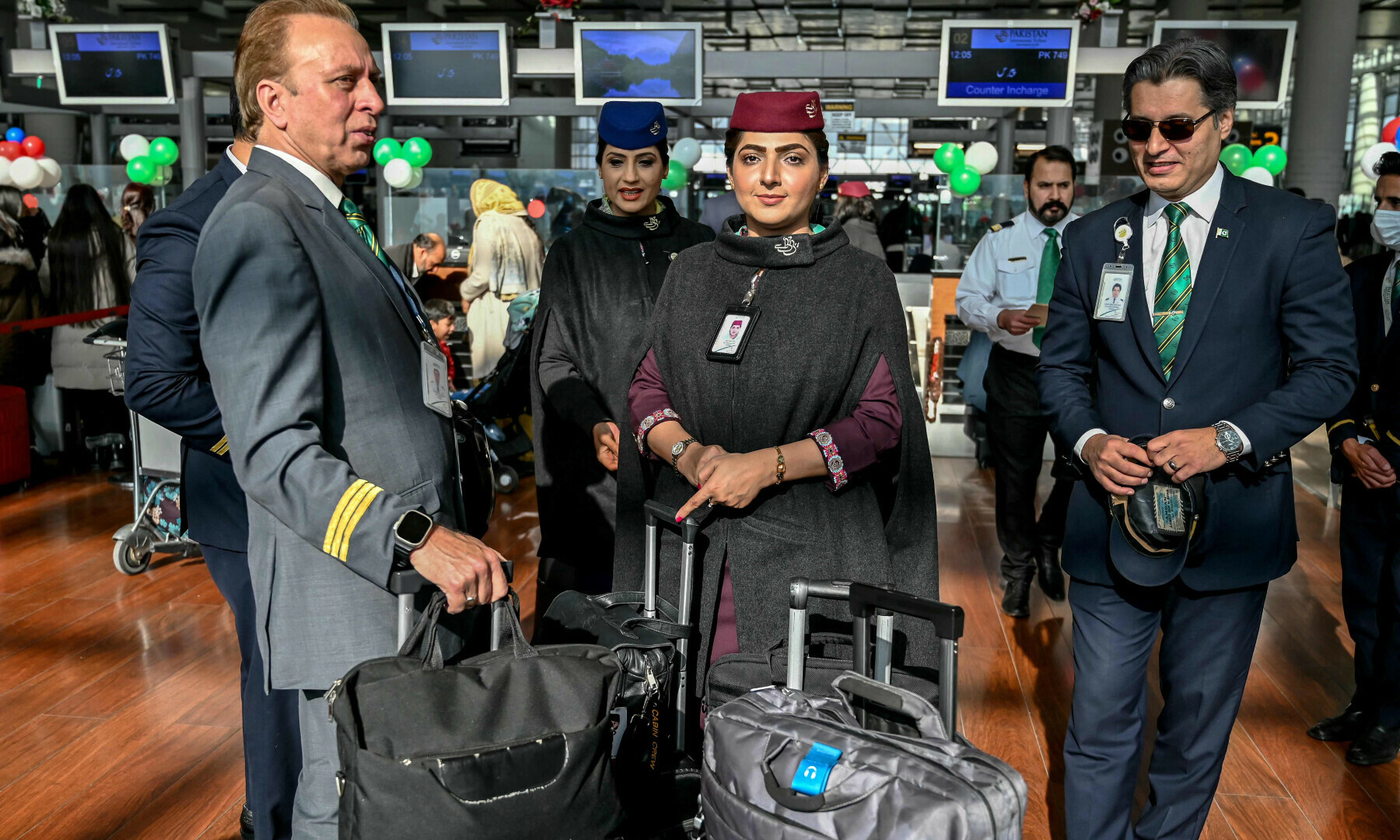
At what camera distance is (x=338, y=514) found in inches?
56.1

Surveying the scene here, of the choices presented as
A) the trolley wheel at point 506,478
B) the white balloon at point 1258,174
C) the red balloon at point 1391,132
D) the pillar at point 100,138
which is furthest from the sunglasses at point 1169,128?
the pillar at point 100,138

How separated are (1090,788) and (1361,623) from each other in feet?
5.47

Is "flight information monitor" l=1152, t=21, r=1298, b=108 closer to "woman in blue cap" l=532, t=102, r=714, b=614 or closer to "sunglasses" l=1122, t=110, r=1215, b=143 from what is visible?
"woman in blue cap" l=532, t=102, r=714, b=614

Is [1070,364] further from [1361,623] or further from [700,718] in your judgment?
[1361,623]

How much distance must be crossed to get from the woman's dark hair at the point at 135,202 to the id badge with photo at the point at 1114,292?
6.30 metres

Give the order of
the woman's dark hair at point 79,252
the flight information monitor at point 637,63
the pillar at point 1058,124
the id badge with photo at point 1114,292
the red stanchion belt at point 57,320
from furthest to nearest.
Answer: the pillar at point 1058,124
the flight information monitor at point 637,63
the woman's dark hair at point 79,252
the red stanchion belt at point 57,320
the id badge with photo at point 1114,292

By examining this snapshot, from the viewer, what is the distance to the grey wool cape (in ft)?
5.98

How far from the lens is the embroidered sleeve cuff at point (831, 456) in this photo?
1767 millimetres

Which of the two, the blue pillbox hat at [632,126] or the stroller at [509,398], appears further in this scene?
the stroller at [509,398]

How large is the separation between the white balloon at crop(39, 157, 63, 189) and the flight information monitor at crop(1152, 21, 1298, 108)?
9.20 meters

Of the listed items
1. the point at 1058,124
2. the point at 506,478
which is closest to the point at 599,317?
the point at 506,478

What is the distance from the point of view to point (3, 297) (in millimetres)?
6168

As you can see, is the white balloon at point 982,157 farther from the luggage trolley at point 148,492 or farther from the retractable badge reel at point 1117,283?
the retractable badge reel at point 1117,283

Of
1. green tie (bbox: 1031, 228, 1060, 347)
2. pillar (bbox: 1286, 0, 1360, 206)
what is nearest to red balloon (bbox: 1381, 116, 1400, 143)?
green tie (bbox: 1031, 228, 1060, 347)
